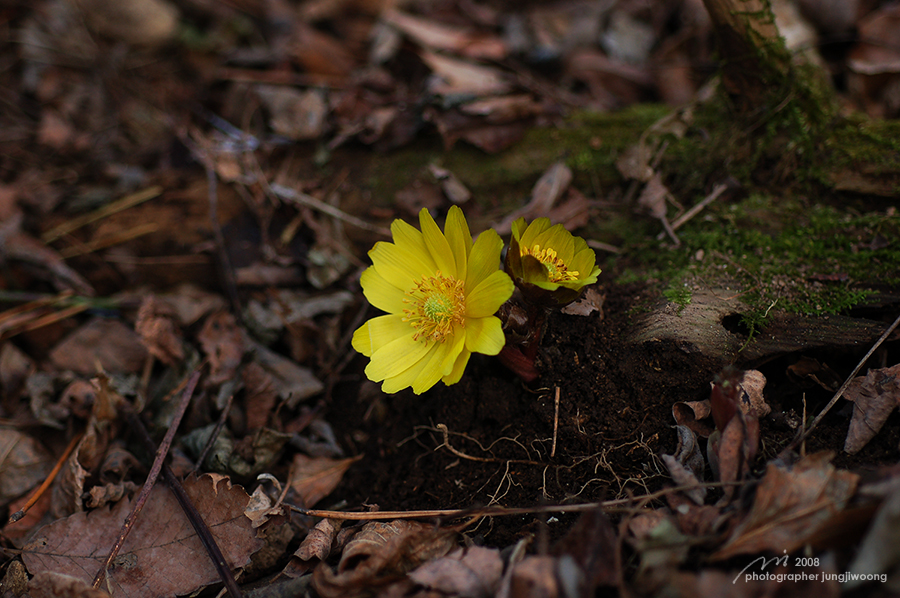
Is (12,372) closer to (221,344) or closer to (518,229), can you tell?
(221,344)

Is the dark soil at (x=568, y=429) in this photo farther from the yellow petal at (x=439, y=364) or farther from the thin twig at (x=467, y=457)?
the yellow petal at (x=439, y=364)

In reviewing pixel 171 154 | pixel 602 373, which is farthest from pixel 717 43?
pixel 171 154

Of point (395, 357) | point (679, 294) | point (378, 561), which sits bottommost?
point (378, 561)

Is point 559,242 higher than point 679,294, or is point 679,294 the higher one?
point 559,242

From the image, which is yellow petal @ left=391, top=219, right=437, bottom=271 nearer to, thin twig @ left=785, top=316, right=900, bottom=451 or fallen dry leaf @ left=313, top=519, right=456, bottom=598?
fallen dry leaf @ left=313, top=519, right=456, bottom=598

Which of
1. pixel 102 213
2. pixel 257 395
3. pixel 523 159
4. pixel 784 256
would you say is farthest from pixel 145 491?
pixel 784 256

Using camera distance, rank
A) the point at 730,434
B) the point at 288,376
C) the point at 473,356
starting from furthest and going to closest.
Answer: the point at 288,376 → the point at 473,356 → the point at 730,434

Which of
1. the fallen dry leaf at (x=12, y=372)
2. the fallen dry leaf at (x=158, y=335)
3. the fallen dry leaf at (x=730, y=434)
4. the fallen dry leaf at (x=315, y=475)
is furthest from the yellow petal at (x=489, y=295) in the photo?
the fallen dry leaf at (x=12, y=372)

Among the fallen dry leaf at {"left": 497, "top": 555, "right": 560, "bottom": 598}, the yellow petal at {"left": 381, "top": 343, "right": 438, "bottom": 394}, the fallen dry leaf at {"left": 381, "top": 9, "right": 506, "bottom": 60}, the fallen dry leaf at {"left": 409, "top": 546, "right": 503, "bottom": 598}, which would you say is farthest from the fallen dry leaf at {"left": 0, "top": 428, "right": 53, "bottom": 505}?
the fallen dry leaf at {"left": 381, "top": 9, "right": 506, "bottom": 60}
